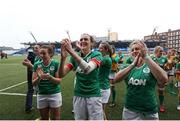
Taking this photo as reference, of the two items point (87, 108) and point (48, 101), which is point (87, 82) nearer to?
point (87, 108)

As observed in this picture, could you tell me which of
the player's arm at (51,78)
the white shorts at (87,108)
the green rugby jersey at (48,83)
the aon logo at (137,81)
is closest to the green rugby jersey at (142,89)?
the aon logo at (137,81)

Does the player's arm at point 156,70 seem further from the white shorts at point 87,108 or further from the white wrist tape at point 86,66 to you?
the white shorts at point 87,108

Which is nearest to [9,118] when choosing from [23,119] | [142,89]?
[23,119]

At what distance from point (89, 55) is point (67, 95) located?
728 cm

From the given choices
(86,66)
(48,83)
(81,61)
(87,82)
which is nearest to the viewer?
(81,61)

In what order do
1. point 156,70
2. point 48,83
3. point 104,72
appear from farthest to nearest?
point 104,72
point 48,83
point 156,70

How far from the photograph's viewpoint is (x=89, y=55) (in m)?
4.66

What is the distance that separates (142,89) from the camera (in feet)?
13.2

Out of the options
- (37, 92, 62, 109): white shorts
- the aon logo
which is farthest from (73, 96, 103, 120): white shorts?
(37, 92, 62, 109): white shorts

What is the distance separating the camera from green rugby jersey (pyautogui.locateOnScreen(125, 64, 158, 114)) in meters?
3.97

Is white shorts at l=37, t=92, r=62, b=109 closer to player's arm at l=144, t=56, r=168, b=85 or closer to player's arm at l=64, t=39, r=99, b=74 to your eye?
player's arm at l=64, t=39, r=99, b=74

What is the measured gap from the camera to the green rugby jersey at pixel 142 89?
3973mm

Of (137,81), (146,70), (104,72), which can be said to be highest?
(146,70)

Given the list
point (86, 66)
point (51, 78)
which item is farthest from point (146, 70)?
point (51, 78)
